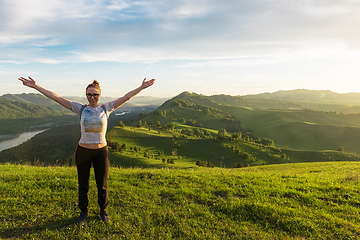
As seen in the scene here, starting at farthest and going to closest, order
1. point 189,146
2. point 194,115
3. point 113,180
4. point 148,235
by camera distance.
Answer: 1. point 194,115
2. point 189,146
3. point 113,180
4. point 148,235

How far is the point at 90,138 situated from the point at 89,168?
36.3 inches

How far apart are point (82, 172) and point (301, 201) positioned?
7.87 meters

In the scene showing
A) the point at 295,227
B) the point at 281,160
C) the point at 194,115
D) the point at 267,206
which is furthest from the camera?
the point at 194,115

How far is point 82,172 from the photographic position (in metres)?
5.34

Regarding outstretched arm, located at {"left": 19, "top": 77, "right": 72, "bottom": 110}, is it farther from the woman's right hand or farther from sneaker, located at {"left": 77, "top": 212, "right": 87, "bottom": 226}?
sneaker, located at {"left": 77, "top": 212, "right": 87, "bottom": 226}

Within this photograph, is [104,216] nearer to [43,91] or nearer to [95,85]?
[95,85]

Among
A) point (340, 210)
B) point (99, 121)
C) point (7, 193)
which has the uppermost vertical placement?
point (99, 121)

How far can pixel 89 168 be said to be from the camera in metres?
5.42

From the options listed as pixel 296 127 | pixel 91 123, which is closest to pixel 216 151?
pixel 91 123

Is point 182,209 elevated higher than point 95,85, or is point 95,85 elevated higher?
point 95,85

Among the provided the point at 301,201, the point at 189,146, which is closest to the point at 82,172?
the point at 301,201

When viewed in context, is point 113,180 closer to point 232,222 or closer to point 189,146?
point 232,222

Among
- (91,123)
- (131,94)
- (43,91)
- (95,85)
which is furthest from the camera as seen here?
(131,94)

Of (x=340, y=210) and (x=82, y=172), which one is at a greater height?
(x=82, y=172)
